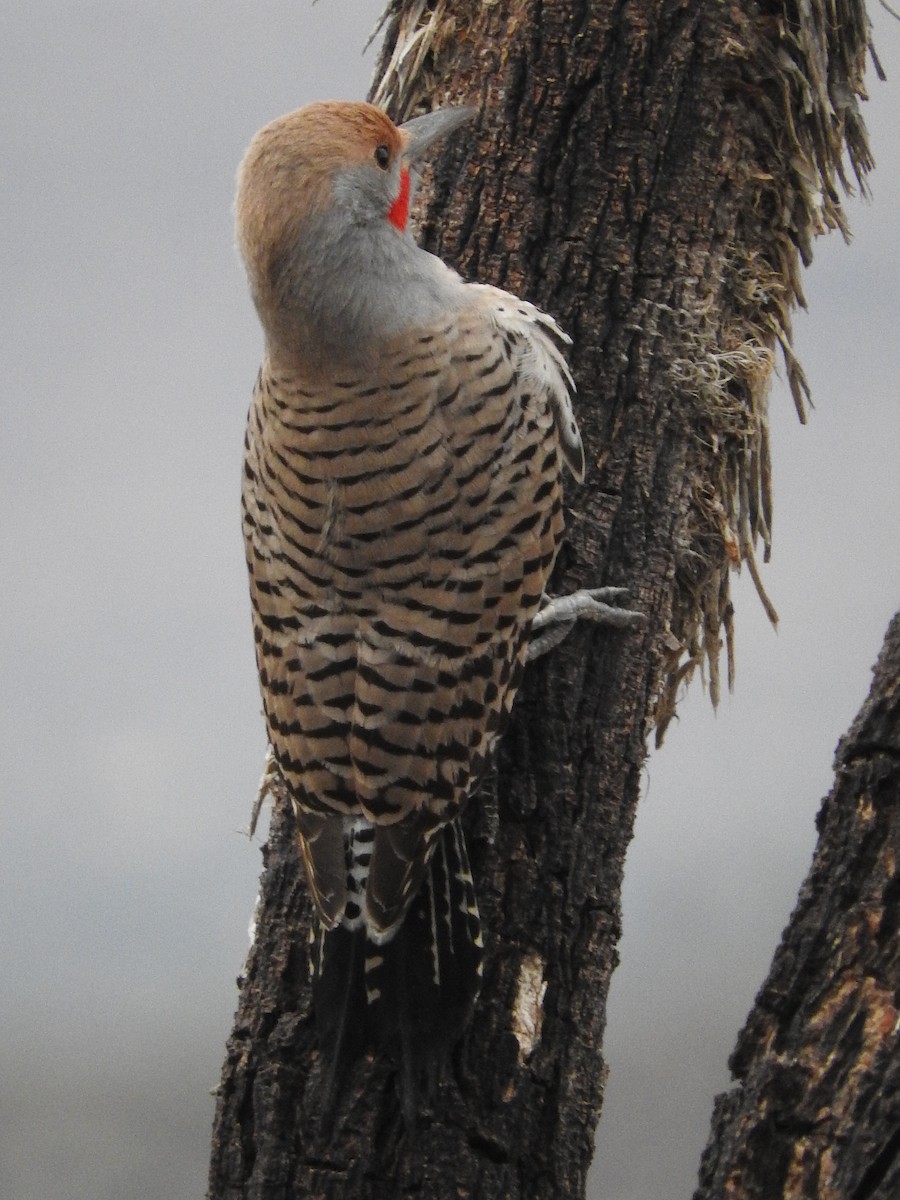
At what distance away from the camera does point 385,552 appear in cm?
287

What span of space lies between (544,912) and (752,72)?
1.93 meters

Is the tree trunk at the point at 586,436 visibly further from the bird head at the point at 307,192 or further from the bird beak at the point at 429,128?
the bird head at the point at 307,192

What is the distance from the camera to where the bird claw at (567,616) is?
119 inches

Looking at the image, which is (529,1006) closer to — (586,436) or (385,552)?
(385,552)

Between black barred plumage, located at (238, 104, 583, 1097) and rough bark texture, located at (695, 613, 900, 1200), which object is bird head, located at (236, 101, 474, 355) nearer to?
black barred plumage, located at (238, 104, 583, 1097)

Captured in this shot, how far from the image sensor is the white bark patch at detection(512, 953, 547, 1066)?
2.92 metres

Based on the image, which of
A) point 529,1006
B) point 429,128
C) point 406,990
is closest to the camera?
point 406,990

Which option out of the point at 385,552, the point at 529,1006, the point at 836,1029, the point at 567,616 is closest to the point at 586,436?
the point at 567,616

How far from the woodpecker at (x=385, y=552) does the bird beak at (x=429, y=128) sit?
86 mm

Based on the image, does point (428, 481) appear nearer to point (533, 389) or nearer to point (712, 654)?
point (533, 389)

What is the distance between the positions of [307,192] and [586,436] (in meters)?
0.79

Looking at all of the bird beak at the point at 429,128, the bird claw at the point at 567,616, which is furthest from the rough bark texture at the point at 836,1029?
the bird beak at the point at 429,128

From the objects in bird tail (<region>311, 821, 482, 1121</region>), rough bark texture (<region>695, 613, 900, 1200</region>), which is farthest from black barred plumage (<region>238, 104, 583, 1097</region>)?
rough bark texture (<region>695, 613, 900, 1200</region>)

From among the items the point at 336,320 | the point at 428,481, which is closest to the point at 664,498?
the point at 428,481
